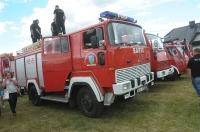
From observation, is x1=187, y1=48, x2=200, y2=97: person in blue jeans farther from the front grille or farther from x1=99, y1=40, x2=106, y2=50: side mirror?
x1=99, y1=40, x2=106, y2=50: side mirror

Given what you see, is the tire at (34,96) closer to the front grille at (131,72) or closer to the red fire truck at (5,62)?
the red fire truck at (5,62)

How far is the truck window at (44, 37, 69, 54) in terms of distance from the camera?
7.65 meters

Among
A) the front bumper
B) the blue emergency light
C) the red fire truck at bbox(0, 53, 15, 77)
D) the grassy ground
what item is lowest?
the grassy ground

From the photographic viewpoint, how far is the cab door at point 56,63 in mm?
7598

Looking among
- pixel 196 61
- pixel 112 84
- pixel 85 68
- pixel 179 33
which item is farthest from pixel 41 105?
pixel 179 33

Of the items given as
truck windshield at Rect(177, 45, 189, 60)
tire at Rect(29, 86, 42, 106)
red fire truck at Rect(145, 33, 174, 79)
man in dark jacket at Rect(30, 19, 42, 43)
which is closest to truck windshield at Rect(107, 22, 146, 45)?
red fire truck at Rect(145, 33, 174, 79)

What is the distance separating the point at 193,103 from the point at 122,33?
3147 millimetres

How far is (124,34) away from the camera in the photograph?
268 inches

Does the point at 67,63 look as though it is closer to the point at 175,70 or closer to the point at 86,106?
the point at 86,106

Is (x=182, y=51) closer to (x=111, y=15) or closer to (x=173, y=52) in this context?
(x=173, y=52)

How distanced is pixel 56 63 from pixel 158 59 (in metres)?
4.48

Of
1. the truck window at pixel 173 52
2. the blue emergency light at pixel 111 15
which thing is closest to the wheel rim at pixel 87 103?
the blue emergency light at pixel 111 15

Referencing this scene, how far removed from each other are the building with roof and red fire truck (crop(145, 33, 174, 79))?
85.9 ft

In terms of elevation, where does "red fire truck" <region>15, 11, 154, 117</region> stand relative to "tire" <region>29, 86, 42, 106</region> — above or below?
above
